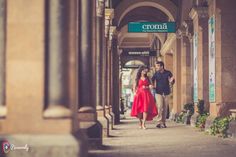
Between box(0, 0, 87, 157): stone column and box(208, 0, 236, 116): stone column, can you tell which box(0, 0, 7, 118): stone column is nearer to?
box(0, 0, 87, 157): stone column

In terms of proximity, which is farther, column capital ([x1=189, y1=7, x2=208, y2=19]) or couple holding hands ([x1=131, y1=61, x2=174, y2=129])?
column capital ([x1=189, y1=7, x2=208, y2=19])

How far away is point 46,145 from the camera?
4.89 metres

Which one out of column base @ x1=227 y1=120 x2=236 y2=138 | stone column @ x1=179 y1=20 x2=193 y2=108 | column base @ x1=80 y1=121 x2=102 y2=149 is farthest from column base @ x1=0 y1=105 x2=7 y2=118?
stone column @ x1=179 y1=20 x2=193 y2=108

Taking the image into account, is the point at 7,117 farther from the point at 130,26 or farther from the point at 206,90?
the point at 130,26

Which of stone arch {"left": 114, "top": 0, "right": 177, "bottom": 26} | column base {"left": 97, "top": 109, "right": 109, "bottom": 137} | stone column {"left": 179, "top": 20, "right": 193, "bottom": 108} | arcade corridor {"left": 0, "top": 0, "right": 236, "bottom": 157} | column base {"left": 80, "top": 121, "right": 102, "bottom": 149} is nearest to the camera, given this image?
arcade corridor {"left": 0, "top": 0, "right": 236, "bottom": 157}

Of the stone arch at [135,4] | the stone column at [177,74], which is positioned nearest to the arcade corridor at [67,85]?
the stone column at [177,74]

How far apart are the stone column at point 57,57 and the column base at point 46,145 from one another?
0.94 ft

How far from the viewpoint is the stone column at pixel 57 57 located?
16.7 ft

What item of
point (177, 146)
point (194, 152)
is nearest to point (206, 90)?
point (177, 146)

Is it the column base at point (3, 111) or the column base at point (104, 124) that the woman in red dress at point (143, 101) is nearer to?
the column base at point (104, 124)

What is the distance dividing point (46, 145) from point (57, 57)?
0.83 metres

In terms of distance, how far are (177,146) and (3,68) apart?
3.59 metres

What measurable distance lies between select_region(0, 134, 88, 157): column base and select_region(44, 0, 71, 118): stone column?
0.29 metres

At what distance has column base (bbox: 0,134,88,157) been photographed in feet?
16.0
